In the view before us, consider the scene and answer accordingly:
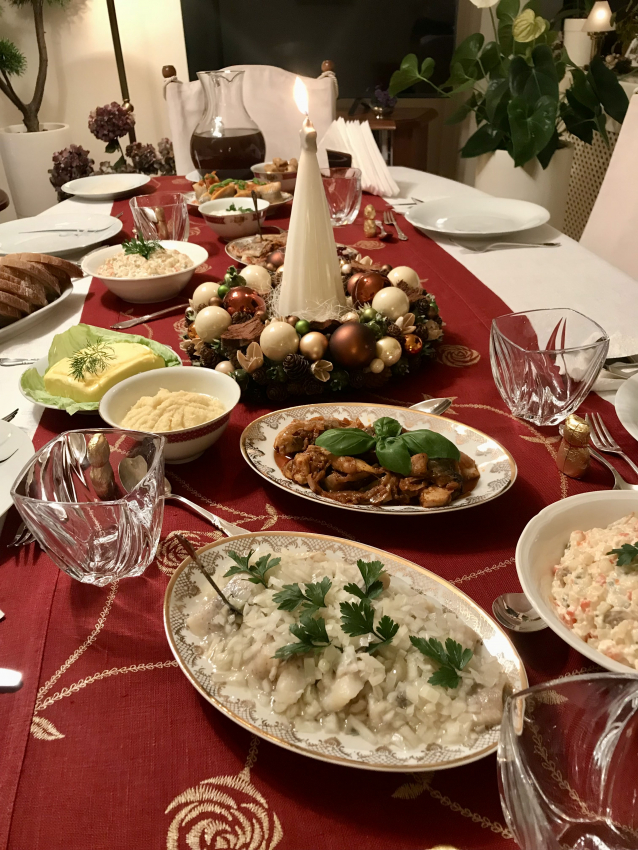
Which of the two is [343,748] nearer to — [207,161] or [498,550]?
[498,550]

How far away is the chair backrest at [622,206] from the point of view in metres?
1.80

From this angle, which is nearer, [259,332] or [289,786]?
[289,786]

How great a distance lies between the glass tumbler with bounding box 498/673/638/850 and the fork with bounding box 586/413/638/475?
445 millimetres

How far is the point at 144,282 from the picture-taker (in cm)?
136

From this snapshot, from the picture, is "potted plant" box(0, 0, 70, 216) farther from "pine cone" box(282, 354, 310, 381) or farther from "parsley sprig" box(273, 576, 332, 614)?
"parsley sprig" box(273, 576, 332, 614)

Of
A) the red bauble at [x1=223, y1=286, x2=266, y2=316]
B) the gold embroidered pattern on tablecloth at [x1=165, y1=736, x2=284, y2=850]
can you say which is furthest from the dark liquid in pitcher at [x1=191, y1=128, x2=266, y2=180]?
the gold embroidered pattern on tablecloth at [x1=165, y1=736, x2=284, y2=850]

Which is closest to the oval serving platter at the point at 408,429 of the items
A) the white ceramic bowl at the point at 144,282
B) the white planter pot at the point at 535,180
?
the white ceramic bowl at the point at 144,282

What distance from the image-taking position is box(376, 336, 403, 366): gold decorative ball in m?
1.03

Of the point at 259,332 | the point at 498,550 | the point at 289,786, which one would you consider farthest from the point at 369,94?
the point at 289,786

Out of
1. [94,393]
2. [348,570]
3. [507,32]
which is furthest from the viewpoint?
[507,32]

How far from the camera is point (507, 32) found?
8.22 feet

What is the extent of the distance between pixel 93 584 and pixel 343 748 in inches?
13.7

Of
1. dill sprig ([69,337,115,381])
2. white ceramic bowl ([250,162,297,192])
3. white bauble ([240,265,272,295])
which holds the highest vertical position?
white ceramic bowl ([250,162,297,192])

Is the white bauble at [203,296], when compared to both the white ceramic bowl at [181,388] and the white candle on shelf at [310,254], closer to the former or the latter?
the white candle on shelf at [310,254]
